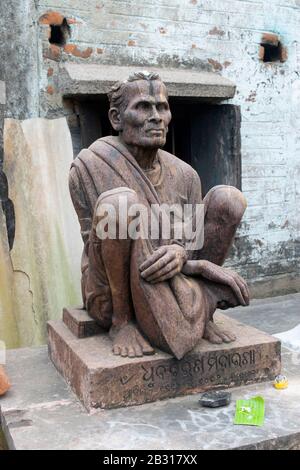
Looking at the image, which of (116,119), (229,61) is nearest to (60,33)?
(229,61)

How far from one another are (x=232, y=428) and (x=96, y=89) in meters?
2.87

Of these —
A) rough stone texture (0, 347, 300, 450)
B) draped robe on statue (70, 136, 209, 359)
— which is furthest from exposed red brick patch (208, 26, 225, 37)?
rough stone texture (0, 347, 300, 450)

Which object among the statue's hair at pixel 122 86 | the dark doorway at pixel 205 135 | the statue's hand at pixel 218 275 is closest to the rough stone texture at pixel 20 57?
the dark doorway at pixel 205 135

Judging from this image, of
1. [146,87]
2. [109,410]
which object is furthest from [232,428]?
[146,87]

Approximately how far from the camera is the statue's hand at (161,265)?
2.67 m

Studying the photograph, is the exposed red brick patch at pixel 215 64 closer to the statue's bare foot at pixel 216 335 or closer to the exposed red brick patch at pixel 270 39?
the exposed red brick patch at pixel 270 39

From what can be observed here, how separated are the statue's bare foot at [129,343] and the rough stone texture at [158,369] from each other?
0.11ft

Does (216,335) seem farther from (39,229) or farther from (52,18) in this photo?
(52,18)

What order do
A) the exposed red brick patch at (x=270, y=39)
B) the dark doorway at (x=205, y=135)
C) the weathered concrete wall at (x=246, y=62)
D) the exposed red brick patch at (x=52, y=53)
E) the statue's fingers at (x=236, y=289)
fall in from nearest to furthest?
the statue's fingers at (x=236, y=289) → the exposed red brick patch at (x=52, y=53) → the weathered concrete wall at (x=246, y=62) → the dark doorway at (x=205, y=135) → the exposed red brick patch at (x=270, y=39)

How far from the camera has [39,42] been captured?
4.49 m

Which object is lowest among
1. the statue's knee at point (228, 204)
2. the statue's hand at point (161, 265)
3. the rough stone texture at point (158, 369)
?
the rough stone texture at point (158, 369)

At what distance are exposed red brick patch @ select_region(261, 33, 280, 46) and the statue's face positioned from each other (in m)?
2.88

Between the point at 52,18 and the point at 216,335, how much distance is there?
294 centimetres
